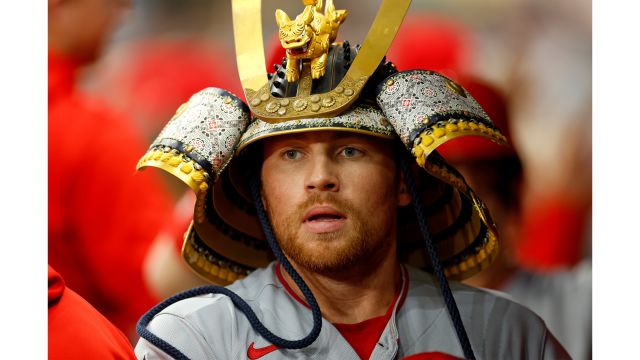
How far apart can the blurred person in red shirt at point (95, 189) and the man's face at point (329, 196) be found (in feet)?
1.77

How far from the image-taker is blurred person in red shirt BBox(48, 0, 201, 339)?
2.42 m

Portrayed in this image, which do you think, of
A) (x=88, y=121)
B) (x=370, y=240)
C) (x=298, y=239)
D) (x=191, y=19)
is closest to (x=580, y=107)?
(x=370, y=240)

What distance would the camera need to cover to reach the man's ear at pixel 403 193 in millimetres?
2229

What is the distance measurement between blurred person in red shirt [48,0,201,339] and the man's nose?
63cm

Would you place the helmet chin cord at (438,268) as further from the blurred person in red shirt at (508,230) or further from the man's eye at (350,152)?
the blurred person in red shirt at (508,230)

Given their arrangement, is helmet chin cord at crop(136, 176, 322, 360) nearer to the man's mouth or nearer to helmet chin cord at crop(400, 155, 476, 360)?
the man's mouth

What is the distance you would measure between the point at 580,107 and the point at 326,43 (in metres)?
0.70

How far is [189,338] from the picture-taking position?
2.02m

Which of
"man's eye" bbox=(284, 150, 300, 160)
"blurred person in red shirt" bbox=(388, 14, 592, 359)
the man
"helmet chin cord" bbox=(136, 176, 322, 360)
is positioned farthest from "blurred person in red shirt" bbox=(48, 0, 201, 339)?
"blurred person in red shirt" bbox=(388, 14, 592, 359)

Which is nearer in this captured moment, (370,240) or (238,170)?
(370,240)
